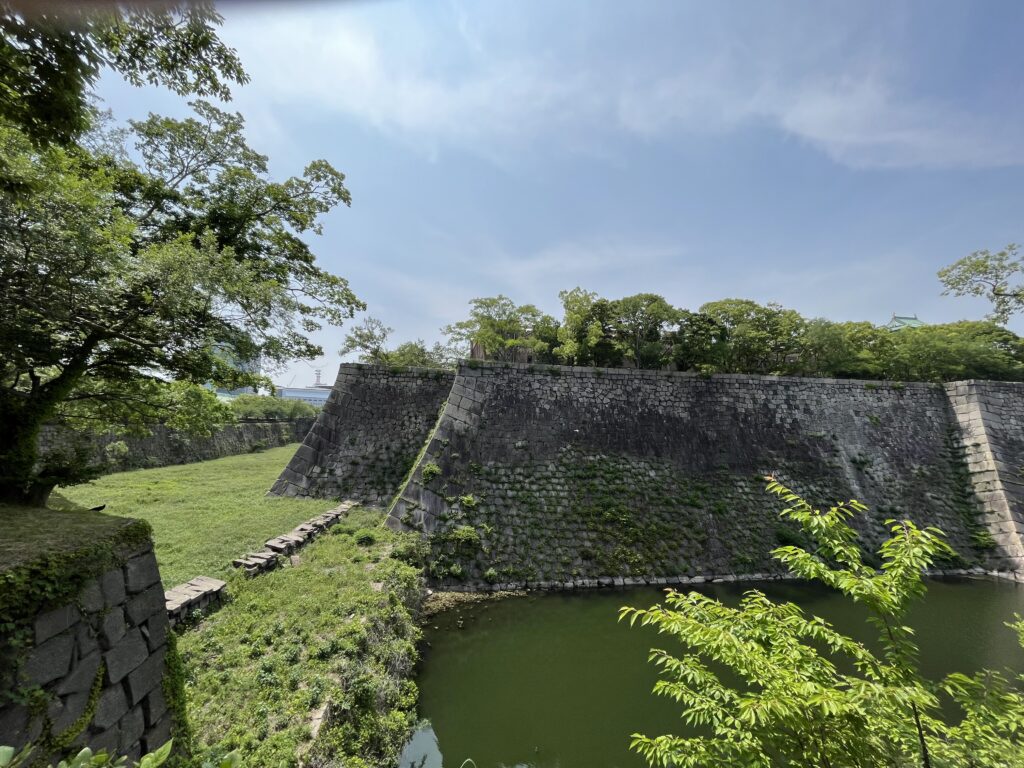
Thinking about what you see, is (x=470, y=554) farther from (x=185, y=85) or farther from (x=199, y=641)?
(x=185, y=85)

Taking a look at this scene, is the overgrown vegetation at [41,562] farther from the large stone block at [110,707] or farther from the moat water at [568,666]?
the moat water at [568,666]

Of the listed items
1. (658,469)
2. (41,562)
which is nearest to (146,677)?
(41,562)

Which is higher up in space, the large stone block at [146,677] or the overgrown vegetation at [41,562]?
the overgrown vegetation at [41,562]

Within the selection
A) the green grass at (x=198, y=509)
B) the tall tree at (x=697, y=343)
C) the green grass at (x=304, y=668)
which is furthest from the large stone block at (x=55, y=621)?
the tall tree at (x=697, y=343)

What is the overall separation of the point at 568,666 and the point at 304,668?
12.5 feet

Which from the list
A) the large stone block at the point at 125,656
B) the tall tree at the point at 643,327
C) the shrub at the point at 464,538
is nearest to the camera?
the large stone block at the point at 125,656

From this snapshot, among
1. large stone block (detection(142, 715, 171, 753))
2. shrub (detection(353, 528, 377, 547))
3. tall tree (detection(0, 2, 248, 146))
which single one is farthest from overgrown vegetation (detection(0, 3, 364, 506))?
shrub (detection(353, 528, 377, 547))

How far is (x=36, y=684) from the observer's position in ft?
6.41

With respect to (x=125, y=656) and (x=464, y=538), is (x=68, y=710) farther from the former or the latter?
(x=464, y=538)

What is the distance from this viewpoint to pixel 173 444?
49.6ft

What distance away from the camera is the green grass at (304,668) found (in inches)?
118

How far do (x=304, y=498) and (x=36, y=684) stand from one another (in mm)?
8517

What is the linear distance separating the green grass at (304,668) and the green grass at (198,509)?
109 centimetres

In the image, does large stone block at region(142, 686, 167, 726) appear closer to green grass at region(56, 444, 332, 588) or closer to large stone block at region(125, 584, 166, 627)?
large stone block at region(125, 584, 166, 627)
